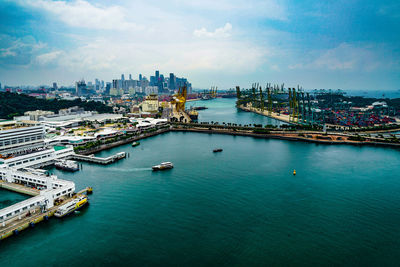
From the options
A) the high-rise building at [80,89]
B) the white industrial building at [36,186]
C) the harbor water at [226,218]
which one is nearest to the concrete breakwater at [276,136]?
the white industrial building at [36,186]

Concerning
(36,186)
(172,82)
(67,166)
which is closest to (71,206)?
(36,186)

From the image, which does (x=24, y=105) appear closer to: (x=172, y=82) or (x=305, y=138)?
(x=305, y=138)

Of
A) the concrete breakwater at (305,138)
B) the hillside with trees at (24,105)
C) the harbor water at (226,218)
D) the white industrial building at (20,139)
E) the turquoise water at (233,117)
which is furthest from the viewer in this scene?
the turquoise water at (233,117)

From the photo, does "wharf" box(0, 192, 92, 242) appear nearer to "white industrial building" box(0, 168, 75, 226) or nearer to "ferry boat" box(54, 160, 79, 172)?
"white industrial building" box(0, 168, 75, 226)

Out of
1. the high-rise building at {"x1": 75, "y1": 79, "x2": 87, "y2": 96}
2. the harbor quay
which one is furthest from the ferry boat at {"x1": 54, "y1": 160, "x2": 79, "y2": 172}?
the high-rise building at {"x1": 75, "y1": 79, "x2": 87, "y2": 96}

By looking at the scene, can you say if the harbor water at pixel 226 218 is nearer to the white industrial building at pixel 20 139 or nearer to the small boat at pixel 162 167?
the small boat at pixel 162 167

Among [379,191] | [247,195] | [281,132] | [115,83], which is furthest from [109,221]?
[115,83]
